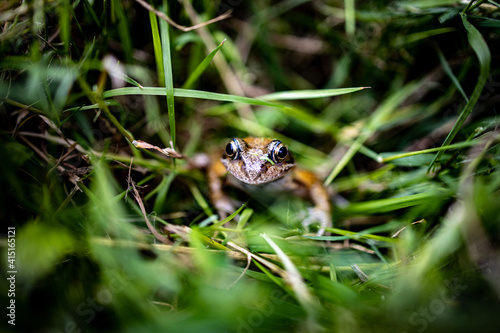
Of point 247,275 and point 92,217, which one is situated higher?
point 92,217

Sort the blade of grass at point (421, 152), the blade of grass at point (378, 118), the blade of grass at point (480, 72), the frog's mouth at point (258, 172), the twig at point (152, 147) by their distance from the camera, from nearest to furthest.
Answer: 1. the blade of grass at point (480, 72)
2. the blade of grass at point (421, 152)
3. the twig at point (152, 147)
4. the frog's mouth at point (258, 172)
5. the blade of grass at point (378, 118)

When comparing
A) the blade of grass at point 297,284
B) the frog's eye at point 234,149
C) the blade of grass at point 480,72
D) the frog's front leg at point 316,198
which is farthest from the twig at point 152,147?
the blade of grass at point 480,72

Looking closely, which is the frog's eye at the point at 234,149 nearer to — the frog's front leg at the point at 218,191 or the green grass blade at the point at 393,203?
the frog's front leg at the point at 218,191

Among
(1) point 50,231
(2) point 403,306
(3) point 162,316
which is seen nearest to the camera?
(2) point 403,306

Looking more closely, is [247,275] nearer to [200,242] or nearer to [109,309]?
[200,242]

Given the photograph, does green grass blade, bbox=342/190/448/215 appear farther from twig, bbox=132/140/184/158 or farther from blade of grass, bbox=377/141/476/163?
twig, bbox=132/140/184/158

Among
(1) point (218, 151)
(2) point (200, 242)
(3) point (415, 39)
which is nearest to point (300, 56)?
(3) point (415, 39)

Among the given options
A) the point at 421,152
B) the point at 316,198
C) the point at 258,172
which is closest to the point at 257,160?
the point at 258,172
